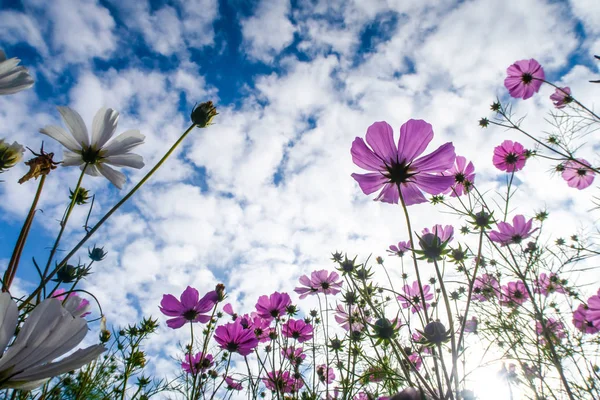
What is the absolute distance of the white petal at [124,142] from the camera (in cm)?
75

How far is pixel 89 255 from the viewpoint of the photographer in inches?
44.5

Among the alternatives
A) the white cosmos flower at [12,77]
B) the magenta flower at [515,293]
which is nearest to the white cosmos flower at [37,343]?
the white cosmos flower at [12,77]

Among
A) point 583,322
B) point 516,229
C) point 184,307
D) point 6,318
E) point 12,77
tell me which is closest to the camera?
point 6,318

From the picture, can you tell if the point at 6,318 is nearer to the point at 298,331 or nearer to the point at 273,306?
the point at 273,306

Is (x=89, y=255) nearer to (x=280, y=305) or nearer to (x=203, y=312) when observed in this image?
(x=203, y=312)

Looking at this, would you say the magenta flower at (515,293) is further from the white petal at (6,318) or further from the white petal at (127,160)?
the white petal at (6,318)

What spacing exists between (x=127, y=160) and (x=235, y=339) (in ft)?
3.85

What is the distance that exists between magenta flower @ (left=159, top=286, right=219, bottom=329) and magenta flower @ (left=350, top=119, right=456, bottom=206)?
106 cm

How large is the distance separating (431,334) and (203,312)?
1.25m

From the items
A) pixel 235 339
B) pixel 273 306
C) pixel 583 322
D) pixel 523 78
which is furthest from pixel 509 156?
pixel 235 339

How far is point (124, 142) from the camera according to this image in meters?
0.75

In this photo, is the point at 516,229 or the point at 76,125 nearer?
the point at 76,125

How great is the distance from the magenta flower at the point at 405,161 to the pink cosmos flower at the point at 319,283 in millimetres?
1373

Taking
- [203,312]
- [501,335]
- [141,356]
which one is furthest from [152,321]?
[501,335]
